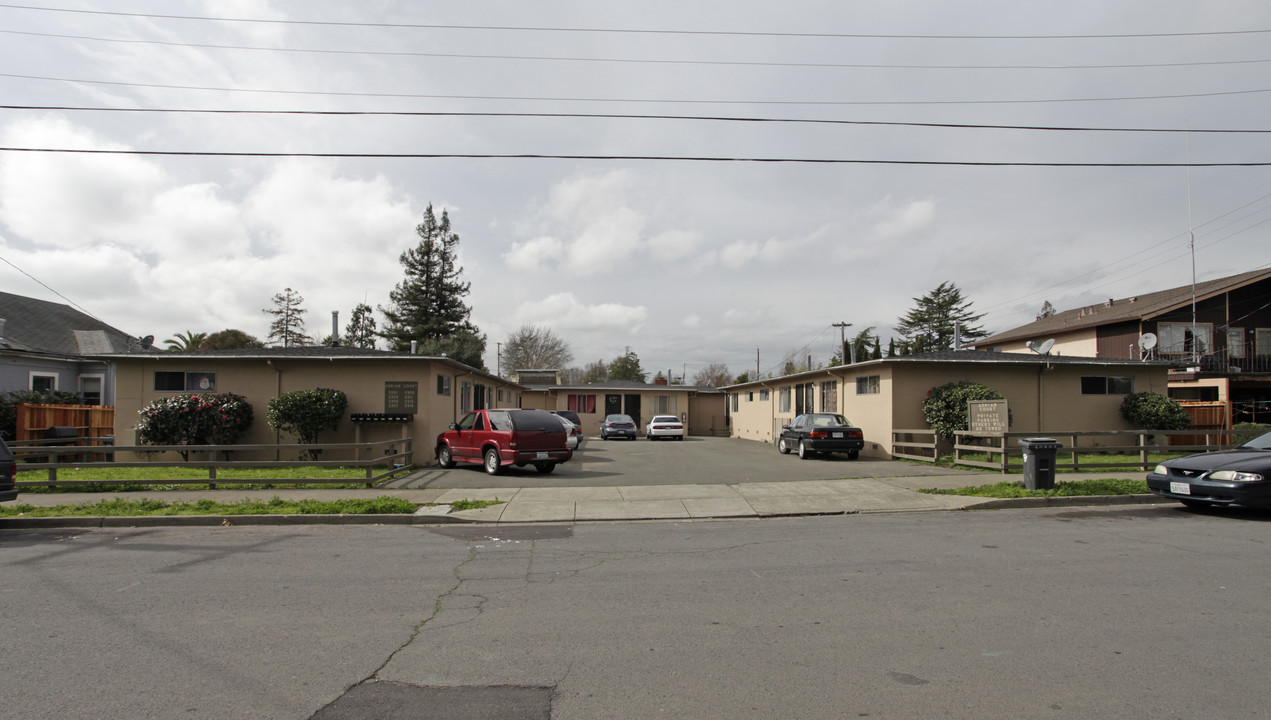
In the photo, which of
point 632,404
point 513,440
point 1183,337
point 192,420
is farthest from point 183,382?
point 1183,337

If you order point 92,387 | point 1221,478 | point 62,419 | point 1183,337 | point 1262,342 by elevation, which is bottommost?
point 1221,478

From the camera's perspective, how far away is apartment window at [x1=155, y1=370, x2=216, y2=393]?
18.6 m

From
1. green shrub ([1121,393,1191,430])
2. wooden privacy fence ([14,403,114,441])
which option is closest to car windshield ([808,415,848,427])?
green shrub ([1121,393,1191,430])

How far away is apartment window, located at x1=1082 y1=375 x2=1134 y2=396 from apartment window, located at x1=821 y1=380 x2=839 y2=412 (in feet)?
24.8

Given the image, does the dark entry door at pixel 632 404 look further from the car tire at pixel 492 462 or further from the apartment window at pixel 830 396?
the car tire at pixel 492 462

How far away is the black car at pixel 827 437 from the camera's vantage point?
20031 millimetres

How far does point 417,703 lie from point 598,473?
→ 12.6 meters

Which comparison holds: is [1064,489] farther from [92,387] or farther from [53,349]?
[92,387]

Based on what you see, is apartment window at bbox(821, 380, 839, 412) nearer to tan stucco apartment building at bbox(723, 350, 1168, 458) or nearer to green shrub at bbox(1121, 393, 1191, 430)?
tan stucco apartment building at bbox(723, 350, 1168, 458)

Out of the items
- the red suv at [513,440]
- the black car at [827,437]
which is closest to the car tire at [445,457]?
the red suv at [513,440]

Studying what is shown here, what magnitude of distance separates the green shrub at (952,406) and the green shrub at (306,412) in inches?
627

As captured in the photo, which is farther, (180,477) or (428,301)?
(428,301)

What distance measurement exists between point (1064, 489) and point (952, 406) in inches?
A: 269

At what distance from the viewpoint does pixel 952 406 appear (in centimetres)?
1867
